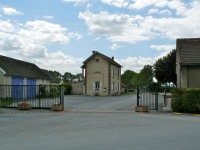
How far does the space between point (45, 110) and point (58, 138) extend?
10.2m

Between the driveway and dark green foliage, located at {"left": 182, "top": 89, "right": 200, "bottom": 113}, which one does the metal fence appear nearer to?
the driveway

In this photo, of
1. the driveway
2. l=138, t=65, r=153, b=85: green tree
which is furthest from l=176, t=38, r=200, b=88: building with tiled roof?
l=138, t=65, r=153, b=85: green tree

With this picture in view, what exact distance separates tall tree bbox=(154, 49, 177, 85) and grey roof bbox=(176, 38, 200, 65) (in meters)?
21.6

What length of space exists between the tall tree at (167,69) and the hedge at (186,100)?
30.2 m

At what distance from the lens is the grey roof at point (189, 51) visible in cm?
2264

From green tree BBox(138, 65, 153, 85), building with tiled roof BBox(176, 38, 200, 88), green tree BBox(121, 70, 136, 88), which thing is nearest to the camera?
building with tiled roof BBox(176, 38, 200, 88)

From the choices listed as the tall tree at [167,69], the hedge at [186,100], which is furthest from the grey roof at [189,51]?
the tall tree at [167,69]

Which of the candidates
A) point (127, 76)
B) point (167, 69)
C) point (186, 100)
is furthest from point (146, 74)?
point (186, 100)

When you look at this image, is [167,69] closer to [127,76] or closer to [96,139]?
[96,139]

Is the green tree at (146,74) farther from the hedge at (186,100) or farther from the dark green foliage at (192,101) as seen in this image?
the dark green foliage at (192,101)

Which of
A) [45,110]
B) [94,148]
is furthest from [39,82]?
[94,148]

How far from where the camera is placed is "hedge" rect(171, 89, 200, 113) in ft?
56.5

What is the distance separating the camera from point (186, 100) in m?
17.5

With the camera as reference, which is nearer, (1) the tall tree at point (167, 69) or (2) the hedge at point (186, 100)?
(2) the hedge at point (186, 100)
